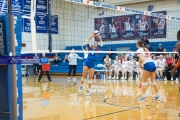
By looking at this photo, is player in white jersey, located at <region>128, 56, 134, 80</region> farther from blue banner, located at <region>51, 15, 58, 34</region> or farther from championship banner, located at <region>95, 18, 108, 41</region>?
championship banner, located at <region>95, 18, 108, 41</region>

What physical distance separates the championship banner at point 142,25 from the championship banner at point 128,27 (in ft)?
1.13

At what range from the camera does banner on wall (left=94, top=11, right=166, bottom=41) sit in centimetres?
1966

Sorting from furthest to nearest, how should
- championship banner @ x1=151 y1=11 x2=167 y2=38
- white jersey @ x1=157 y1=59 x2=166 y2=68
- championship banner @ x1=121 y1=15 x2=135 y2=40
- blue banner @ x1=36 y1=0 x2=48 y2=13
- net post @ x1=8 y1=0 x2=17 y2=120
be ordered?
championship banner @ x1=121 y1=15 x2=135 y2=40 → championship banner @ x1=151 y1=11 x2=167 y2=38 → white jersey @ x1=157 y1=59 x2=166 y2=68 → blue banner @ x1=36 y1=0 x2=48 y2=13 → net post @ x1=8 y1=0 x2=17 y2=120

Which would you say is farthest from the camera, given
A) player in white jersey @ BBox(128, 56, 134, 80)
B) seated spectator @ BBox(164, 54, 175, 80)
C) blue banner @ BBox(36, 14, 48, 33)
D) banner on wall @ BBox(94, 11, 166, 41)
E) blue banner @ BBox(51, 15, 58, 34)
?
banner on wall @ BBox(94, 11, 166, 41)

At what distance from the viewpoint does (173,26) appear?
62.4ft

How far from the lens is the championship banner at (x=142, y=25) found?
1991cm

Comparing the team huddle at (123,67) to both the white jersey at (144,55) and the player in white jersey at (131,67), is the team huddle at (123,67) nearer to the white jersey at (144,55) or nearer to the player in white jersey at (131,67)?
the player in white jersey at (131,67)

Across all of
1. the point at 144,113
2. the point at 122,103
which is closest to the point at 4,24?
the point at 144,113

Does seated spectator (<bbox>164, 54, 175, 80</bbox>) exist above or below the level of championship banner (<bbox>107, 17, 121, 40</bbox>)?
below

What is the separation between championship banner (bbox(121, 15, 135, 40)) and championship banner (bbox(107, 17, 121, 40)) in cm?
29

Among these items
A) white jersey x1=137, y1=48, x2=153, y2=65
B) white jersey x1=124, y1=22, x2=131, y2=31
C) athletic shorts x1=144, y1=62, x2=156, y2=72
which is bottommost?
athletic shorts x1=144, y1=62, x2=156, y2=72

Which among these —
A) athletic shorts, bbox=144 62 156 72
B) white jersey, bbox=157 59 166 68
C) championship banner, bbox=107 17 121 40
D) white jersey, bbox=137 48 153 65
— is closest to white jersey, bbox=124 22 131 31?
championship banner, bbox=107 17 121 40

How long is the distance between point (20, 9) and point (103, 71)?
806 centimetres

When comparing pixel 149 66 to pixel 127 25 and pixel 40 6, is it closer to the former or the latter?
pixel 40 6
